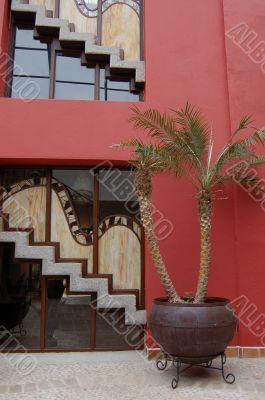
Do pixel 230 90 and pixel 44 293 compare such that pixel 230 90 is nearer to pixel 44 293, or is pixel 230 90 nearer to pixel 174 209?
pixel 174 209

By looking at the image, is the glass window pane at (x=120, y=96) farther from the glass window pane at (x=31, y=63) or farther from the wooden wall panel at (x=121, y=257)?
the wooden wall panel at (x=121, y=257)

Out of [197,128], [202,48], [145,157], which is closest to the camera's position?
[145,157]

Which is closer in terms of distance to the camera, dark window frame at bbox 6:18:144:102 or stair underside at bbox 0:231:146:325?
stair underside at bbox 0:231:146:325

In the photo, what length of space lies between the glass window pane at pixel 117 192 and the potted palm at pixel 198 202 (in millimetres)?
511

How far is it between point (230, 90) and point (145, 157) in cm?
217

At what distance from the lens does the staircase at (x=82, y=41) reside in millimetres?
6520

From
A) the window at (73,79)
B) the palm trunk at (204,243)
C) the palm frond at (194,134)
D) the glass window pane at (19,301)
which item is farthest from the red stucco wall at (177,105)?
the glass window pane at (19,301)

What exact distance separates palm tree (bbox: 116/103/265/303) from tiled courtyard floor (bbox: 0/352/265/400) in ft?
3.19

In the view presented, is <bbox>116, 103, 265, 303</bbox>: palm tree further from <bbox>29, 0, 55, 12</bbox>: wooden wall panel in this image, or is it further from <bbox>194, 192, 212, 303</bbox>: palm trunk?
<bbox>29, 0, 55, 12</bbox>: wooden wall panel

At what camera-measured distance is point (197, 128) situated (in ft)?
18.1

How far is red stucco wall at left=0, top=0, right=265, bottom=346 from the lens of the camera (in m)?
6.05

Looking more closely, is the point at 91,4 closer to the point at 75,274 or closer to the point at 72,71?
the point at 72,71

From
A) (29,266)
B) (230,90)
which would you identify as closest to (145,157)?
(230,90)

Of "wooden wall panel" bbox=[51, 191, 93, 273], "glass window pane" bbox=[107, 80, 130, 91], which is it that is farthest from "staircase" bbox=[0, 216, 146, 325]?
"glass window pane" bbox=[107, 80, 130, 91]
